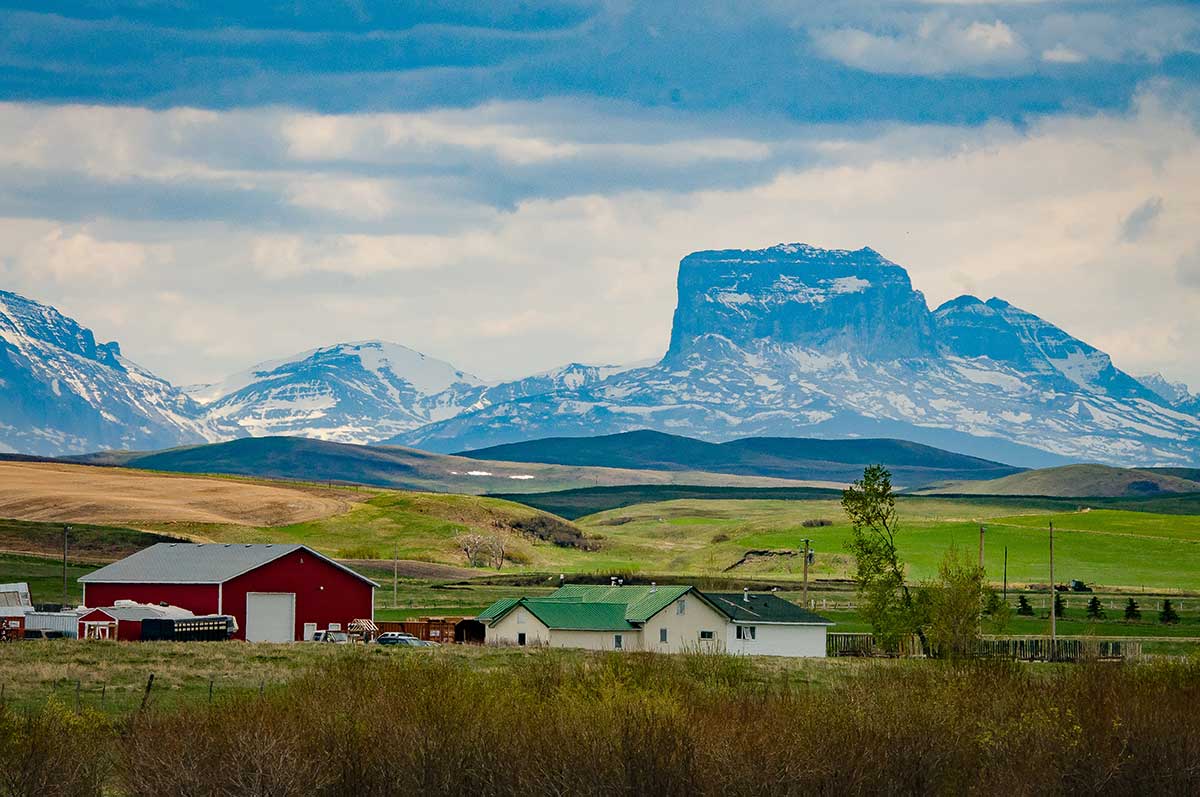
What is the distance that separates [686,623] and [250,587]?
70.6ft

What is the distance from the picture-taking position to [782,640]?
277 ft

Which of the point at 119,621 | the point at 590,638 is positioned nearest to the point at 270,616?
the point at 119,621

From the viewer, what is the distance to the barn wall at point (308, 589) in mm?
82875

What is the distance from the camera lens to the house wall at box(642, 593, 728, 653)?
84.3 m

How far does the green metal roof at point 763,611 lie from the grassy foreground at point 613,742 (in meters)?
47.7

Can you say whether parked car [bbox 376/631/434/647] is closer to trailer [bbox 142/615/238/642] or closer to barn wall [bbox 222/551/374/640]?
barn wall [bbox 222/551/374/640]

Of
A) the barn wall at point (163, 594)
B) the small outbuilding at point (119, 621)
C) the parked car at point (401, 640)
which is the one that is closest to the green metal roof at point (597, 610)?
the parked car at point (401, 640)

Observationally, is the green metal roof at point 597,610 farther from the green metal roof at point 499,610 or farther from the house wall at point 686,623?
the house wall at point 686,623

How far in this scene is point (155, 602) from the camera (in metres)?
82.6

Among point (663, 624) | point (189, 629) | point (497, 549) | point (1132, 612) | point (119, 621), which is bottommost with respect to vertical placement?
point (1132, 612)

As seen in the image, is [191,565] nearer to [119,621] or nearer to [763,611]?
[119,621]

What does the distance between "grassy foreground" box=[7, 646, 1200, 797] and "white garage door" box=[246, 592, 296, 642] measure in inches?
1834

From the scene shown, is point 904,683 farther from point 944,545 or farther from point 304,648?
point 944,545

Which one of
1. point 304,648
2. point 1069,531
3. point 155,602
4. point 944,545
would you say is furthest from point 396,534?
point 304,648
